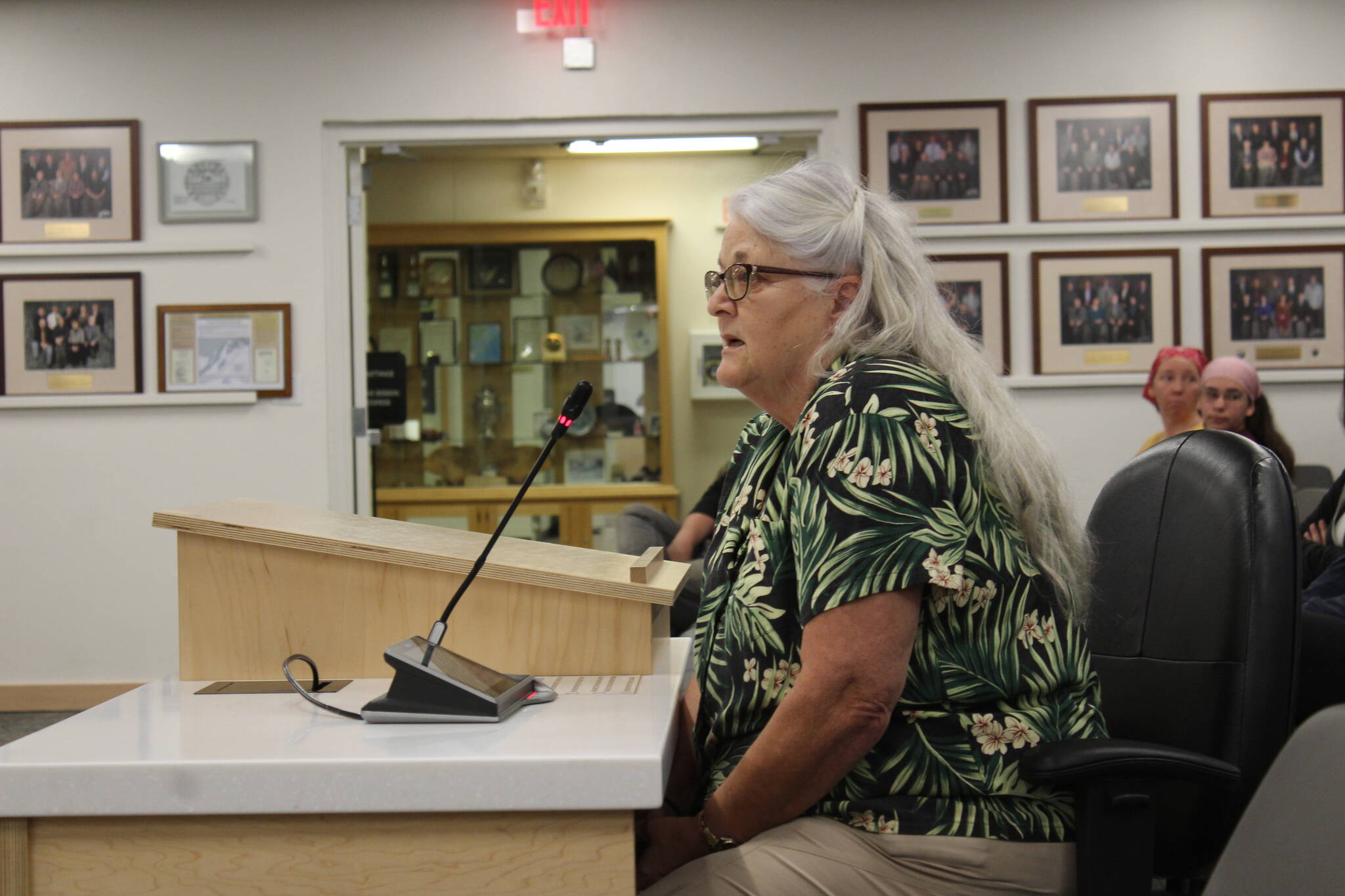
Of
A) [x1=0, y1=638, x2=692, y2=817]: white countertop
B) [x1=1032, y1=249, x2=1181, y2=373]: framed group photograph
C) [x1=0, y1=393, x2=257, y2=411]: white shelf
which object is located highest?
[x1=1032, y1=249, x2=1181, y2=373]: framed group photograph

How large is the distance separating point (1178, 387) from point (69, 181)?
14.0 ft

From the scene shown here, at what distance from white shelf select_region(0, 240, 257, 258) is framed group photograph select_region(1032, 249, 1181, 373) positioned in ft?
10.2

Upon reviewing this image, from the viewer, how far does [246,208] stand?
425cm

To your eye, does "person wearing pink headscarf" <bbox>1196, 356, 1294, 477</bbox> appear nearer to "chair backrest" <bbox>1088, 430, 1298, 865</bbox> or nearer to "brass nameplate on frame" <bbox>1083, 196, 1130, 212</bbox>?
"brass nameplate on frame" <bbox>1083, 196, 1130, 212</bbox>

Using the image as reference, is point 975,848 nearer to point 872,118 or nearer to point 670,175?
point 872,118

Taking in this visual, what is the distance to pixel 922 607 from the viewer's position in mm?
1226

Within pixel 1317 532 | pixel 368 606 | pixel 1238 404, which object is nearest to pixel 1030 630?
pixel 368 606

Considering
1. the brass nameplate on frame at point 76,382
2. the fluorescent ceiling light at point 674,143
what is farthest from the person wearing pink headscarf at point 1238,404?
the brass nameplate on frame at point 76,382

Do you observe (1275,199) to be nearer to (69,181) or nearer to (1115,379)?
(1115,379)

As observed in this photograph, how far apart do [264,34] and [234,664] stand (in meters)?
3.59

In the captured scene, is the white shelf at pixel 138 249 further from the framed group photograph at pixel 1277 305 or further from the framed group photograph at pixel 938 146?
the framed group photograph at pixel 1277 305

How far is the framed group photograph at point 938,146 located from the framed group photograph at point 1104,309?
1.10 feet

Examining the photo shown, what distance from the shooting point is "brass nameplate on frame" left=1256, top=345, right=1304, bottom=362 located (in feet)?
14.0

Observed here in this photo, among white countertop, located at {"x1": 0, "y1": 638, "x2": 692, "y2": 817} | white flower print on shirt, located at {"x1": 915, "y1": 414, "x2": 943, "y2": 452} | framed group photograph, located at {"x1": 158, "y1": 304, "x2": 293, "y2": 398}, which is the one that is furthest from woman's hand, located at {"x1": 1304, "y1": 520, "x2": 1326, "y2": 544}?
framed group photograph, located at {"x1": 158, "y1": 304, "x2": 293, "y2": 398}
